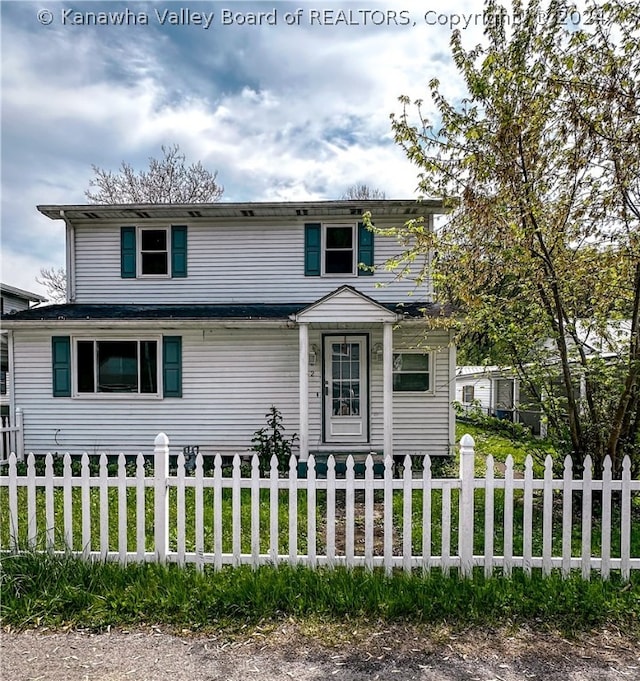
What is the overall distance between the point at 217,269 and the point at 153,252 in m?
1.57

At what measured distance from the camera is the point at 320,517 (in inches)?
209

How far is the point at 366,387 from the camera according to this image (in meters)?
9.07

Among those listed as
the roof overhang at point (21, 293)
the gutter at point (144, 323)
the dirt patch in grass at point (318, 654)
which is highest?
the roof overhang at point (21, 293)

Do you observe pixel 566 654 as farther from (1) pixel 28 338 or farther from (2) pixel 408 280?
(1) pixel 28 338

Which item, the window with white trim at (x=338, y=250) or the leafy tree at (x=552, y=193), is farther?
the window with white trim at (x=338, y=250)

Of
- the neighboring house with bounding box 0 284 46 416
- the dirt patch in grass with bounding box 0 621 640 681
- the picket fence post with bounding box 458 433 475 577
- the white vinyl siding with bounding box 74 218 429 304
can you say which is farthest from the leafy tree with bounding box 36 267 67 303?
the picket fence post with bounding box 458 433 475 577

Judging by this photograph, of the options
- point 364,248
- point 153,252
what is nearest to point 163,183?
point 153,252

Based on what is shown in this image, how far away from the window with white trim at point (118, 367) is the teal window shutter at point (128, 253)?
2003 mm

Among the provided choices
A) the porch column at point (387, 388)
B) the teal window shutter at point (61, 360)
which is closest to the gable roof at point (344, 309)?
the porch column at point (387, 388)

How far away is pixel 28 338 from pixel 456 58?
9140mm

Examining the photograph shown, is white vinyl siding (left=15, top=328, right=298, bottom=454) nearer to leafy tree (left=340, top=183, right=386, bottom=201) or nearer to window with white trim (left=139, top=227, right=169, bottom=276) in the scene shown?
window with white trim (left=139, top=227, right=169, bottom=276)

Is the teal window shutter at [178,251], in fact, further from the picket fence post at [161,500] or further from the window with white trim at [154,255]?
the picket fence post at [161,500]

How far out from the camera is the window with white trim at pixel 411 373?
9.05 metres

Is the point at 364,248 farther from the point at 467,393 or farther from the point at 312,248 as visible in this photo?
the point at 467,393
